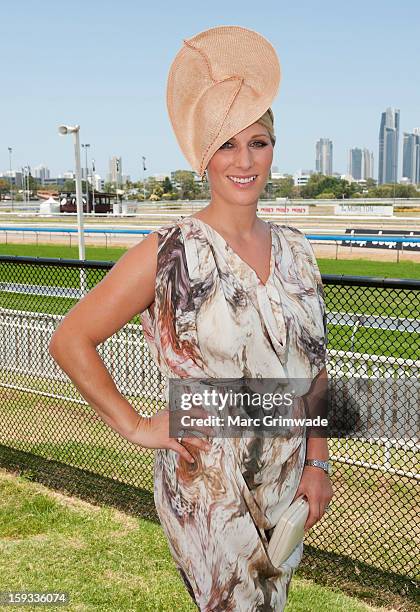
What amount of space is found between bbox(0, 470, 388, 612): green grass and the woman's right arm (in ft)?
6.02

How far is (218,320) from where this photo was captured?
58.7 inches

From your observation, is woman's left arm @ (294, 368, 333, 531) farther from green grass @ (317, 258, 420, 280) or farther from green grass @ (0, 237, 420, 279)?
green grass @ (317, 258, 420, 280)

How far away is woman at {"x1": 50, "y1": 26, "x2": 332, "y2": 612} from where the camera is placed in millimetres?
1513

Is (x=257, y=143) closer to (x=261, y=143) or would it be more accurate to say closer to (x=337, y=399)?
(x=261, y=143)

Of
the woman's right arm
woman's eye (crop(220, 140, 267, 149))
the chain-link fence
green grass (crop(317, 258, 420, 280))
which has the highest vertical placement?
woman's eye (crop(220, 140, 267, 149))

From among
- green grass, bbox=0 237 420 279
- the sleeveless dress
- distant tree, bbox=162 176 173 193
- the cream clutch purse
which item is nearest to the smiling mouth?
the sleeveless dress

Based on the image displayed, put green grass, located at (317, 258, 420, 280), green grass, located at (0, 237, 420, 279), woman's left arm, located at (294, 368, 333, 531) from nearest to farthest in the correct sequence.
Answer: woman's left arm, located at (294, 368, 333, 531) → green grass, located at (317, 258, 420, 280) → green grass, located at (0, 237, 420, 279)

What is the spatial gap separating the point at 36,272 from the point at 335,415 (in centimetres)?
207

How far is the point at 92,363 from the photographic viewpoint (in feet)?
5.15

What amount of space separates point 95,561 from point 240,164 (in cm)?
257

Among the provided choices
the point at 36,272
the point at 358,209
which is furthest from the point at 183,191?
the point at 36,272

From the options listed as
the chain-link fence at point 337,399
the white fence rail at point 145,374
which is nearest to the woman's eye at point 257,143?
the chain-link fence at point 337,399

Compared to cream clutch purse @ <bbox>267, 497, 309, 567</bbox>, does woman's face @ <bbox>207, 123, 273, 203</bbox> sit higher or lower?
higher

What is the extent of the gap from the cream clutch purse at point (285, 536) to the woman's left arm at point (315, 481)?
72 millimetres
